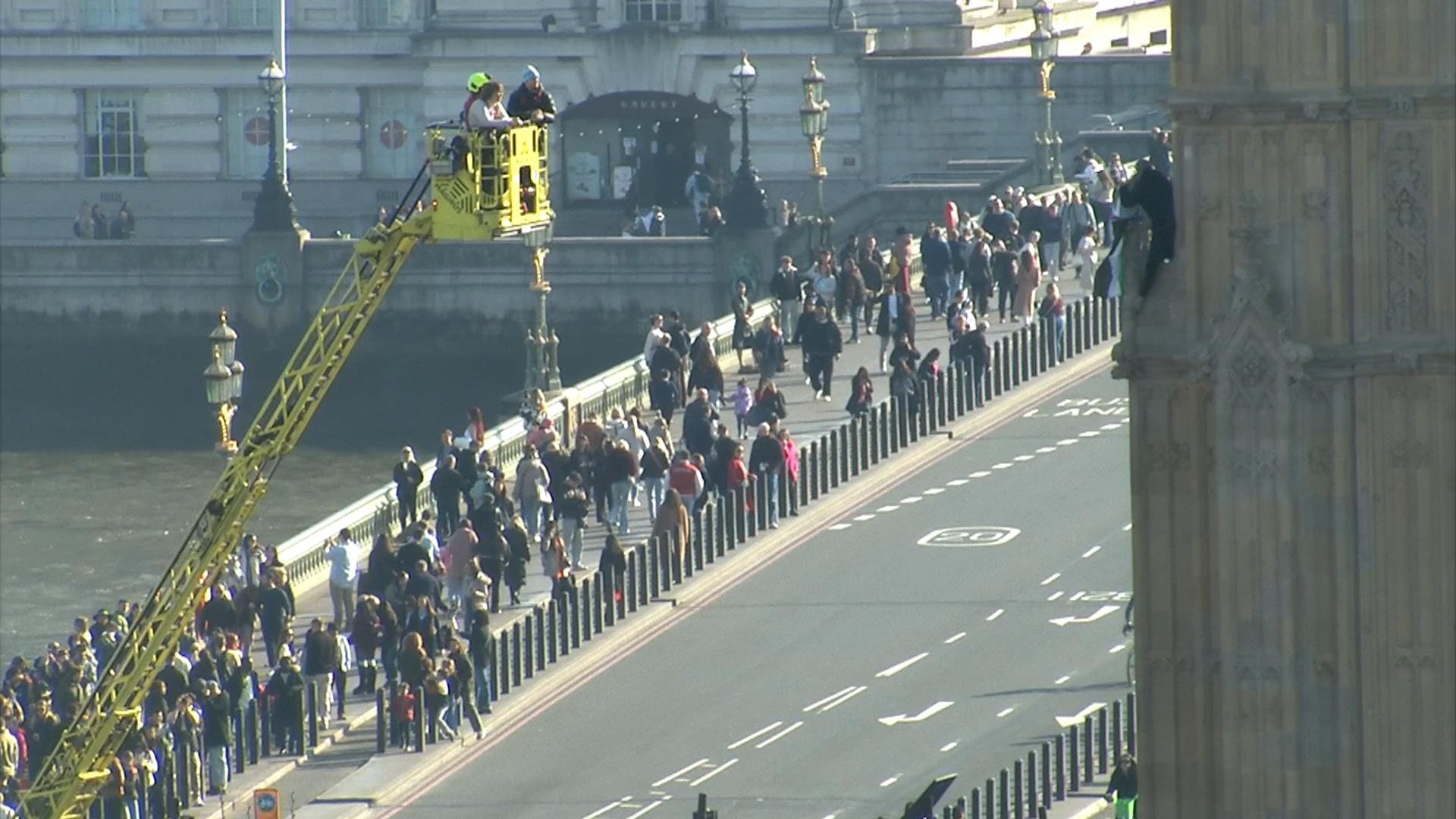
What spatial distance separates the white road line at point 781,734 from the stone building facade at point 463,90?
48.9 m

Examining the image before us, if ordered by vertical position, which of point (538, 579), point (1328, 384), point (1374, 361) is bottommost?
point (538, 579)

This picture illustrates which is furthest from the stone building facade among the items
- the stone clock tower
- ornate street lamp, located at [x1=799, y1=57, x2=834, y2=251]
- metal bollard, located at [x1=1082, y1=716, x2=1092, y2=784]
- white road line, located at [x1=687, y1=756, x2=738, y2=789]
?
the stone clock tower

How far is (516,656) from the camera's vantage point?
1940 inches

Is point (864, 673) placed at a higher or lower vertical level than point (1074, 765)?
higher

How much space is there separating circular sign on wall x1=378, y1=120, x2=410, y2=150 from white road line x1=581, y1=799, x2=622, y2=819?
5900cm

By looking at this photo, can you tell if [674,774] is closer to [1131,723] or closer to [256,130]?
[1131,723]

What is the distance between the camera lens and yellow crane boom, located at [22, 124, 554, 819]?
112ft

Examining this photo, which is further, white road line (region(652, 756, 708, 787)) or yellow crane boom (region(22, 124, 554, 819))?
white road line (region(652, 756, 708, 787))

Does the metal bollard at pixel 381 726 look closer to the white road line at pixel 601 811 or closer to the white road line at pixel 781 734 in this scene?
the white road line at pixel 601 811

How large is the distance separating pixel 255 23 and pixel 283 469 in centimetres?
2223

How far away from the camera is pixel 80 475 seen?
276 ft

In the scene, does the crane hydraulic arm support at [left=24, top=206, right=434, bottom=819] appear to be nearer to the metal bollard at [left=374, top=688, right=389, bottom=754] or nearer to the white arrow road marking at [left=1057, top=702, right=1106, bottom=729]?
the metal bollard at [left=374, top=688, right=389, bottom=754]

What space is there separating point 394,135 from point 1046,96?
845 inches

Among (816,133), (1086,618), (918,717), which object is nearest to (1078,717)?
(918,717)
